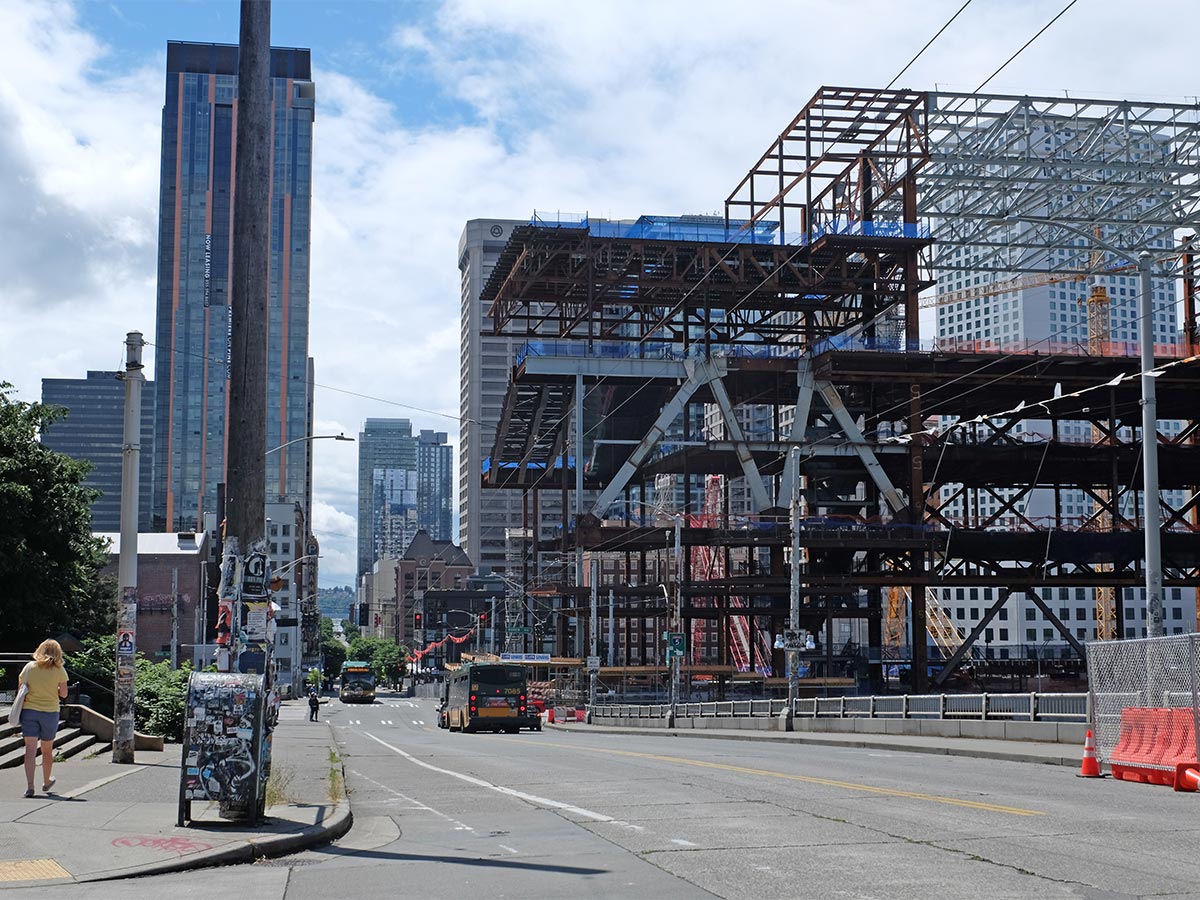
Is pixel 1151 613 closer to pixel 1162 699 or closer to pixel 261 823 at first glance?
pixel 1162 699

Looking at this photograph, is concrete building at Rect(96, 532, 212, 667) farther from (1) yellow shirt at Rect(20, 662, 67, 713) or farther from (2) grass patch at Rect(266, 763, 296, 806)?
(1) yellow shirt at Rect(20, 662, 67, 713)

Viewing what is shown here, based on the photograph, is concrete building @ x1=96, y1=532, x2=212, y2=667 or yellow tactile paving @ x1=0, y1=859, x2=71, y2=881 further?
concrete building @ x1=96, y1=532, x2=212, y2=667

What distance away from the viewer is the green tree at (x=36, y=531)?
44125 mm

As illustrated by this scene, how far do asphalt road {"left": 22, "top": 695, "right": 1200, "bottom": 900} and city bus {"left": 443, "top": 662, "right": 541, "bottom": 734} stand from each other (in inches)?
1366

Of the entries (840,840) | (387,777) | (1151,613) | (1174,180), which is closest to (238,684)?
(840,840)

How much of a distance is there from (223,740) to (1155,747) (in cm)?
1305

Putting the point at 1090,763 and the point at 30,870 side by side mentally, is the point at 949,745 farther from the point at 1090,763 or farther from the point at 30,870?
the point at 30,870

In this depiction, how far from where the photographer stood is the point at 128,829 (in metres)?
12.9

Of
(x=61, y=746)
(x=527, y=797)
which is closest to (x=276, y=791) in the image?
(x=527, y=797)

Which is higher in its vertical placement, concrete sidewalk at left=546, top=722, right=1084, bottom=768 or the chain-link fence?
the chain-link fence

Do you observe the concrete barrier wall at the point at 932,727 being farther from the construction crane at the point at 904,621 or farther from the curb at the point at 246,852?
the construction crane at the point at 904,621

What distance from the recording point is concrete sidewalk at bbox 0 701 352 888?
10953 mm

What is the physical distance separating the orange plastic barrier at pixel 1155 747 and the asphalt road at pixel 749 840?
46cm

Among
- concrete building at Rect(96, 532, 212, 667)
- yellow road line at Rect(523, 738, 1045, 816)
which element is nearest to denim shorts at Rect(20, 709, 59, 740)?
yellow road line at Rect(523, 738, 1045, 816)
